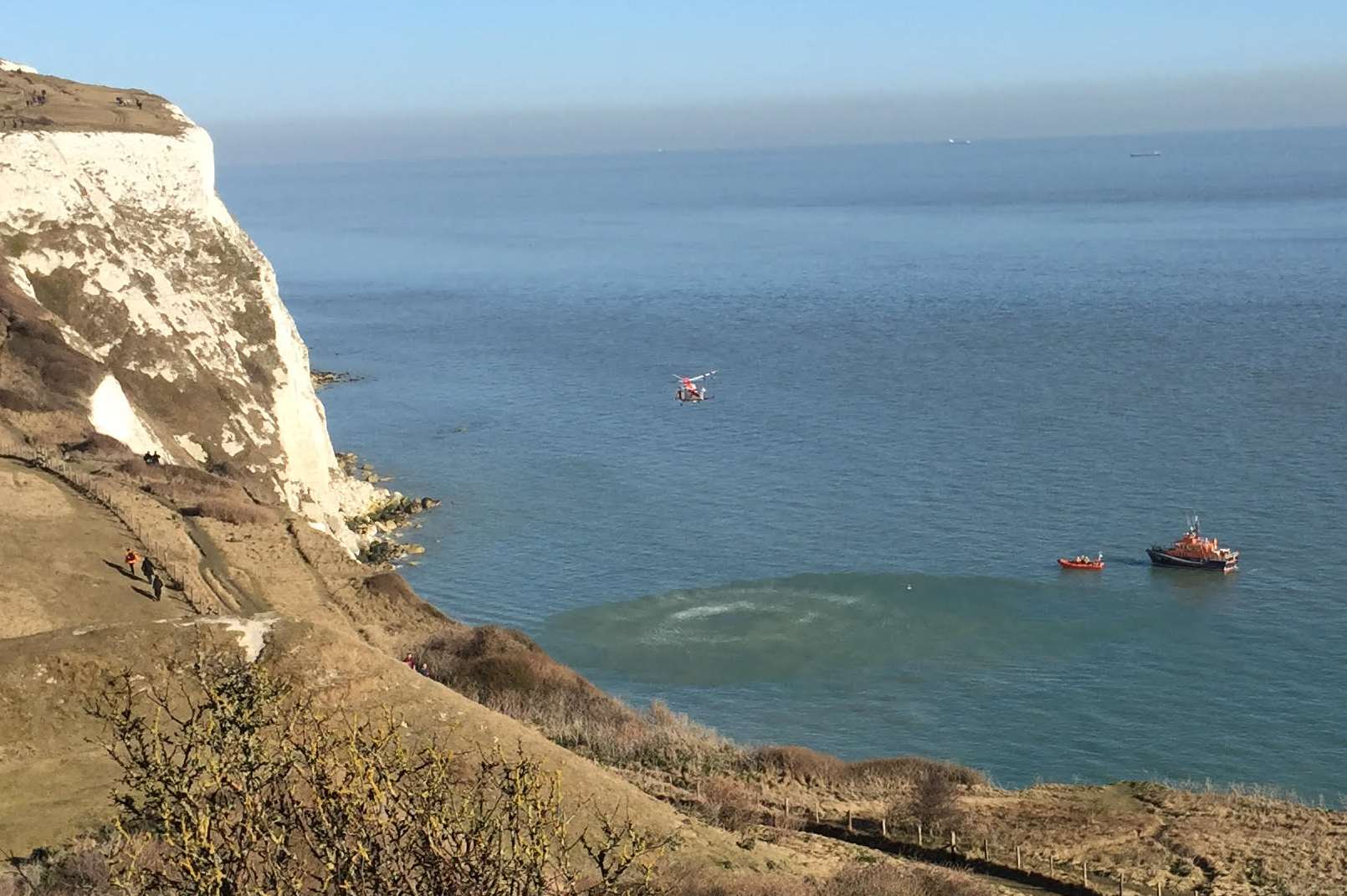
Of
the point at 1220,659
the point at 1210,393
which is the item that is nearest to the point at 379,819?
the point at 1220,659

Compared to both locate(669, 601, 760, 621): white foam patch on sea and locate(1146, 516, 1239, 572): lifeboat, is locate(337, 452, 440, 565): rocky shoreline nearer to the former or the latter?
locate(669, 601, 760, 621): white foam patch on sea

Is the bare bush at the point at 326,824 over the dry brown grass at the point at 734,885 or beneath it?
over

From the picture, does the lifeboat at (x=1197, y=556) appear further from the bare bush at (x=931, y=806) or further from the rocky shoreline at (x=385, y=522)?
the rocky shoreline at (x=385, y=522)

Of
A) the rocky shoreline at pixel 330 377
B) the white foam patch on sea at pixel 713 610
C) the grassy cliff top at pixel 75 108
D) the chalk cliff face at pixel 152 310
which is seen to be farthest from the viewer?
the rocky shoreline at pixel 330 377

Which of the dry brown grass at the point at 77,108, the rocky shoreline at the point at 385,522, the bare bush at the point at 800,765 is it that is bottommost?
the rocky shoreline at the point at 385,522

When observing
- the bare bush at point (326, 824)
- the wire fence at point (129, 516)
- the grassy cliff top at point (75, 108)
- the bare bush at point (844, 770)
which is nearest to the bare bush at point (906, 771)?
the bare bush at point (844, 770)

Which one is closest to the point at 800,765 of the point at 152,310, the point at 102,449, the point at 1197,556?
the point at 102,449

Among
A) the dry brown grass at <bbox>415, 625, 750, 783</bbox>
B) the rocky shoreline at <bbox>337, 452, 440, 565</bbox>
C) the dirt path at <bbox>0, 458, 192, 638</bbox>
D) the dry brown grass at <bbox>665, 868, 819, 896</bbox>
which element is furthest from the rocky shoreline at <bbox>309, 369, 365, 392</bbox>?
the dry brown grass at <bbox>665, 868, 819, 896</bbox>
